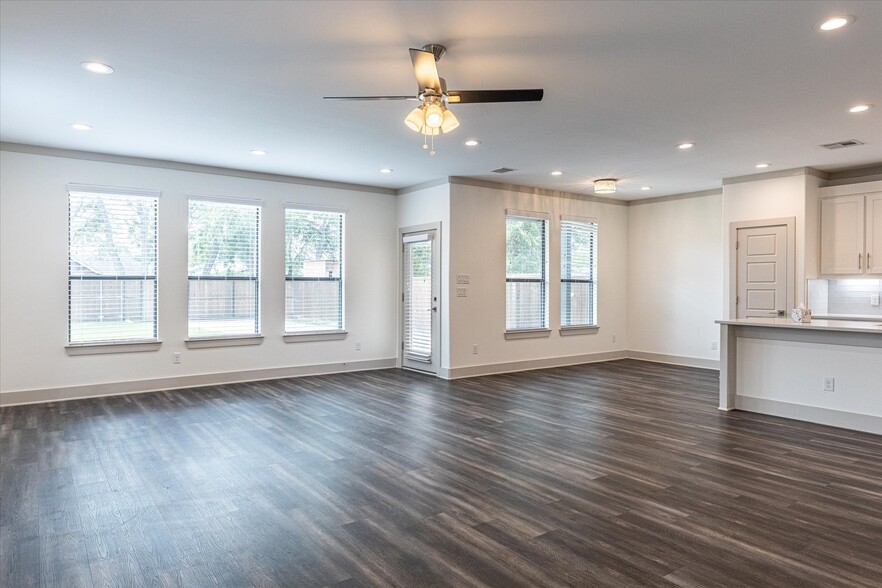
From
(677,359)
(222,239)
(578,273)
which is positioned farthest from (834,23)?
(677,359)

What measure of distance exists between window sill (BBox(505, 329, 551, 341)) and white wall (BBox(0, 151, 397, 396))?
1.80 m

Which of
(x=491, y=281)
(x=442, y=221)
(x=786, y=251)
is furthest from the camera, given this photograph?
(x=491, y=281)

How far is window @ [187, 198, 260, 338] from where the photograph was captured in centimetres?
668

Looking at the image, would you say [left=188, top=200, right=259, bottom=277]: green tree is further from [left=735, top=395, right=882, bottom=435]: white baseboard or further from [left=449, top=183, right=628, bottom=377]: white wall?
[left=735, top=395, right=882, bottom=435]: white baseboard

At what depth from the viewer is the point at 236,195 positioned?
6.96m

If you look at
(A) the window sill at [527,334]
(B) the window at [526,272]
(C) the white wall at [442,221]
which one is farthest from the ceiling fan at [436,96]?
(A) the window sill at [527,334]

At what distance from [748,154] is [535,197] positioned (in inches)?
117

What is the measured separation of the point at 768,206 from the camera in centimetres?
696

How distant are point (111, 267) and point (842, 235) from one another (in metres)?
8.66

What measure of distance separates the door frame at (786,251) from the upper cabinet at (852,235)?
0.43 m

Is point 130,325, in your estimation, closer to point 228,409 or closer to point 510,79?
point 228,409

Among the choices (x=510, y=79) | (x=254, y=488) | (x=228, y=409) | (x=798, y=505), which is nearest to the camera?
(x=798, y=505)

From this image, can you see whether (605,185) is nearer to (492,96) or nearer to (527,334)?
(527,334)

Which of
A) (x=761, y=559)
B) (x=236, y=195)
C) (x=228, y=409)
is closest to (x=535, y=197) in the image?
(x=236, y=195)
